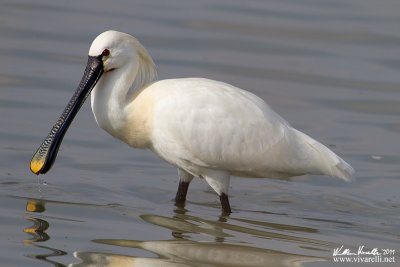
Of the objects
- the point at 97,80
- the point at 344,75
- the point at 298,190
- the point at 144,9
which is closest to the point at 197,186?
the point at 298,190

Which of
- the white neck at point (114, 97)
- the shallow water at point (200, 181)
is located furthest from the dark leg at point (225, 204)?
the white neck at point (114, 97)

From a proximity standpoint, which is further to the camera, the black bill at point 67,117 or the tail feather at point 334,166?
the tail feather at point 334,166

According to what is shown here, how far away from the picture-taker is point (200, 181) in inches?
501

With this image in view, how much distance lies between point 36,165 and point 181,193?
53.9 inches

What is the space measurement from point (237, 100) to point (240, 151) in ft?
1.53

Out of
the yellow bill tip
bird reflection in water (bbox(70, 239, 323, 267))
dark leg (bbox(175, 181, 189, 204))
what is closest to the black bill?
the yellow bill tip

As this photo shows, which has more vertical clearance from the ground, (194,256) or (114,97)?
(114,97)

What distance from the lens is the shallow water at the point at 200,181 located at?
9859mm

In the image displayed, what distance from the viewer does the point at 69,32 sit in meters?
17.7

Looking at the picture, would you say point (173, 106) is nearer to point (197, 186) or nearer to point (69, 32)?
point (197, 186)

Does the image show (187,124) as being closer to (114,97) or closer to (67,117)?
(114,97)

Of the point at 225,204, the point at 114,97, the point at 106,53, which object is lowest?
the point at 225,204

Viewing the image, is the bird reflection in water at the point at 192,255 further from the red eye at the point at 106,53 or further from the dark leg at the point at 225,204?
the red eye at the point at 106,53

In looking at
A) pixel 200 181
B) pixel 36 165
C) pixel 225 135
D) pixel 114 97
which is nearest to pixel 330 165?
pixel 225 135
